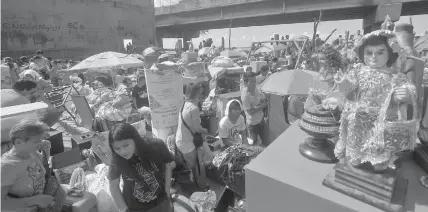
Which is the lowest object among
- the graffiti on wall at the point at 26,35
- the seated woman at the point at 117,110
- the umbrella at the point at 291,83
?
the seated woman at the point at 117,110

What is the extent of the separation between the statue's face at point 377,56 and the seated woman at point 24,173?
3057mm

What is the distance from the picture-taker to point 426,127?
218 centimetres

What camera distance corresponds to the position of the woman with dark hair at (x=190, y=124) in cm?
392

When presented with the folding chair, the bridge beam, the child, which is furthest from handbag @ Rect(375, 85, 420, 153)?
the bridge beam

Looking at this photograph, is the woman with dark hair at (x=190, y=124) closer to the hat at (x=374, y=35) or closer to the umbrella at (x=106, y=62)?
the hat at (x=374, y=35)

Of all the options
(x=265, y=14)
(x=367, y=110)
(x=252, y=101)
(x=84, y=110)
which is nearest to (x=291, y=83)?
(x=252, y=101)

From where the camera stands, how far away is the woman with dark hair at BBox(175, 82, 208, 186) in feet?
12.8

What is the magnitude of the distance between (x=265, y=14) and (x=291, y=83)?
26.0 meters

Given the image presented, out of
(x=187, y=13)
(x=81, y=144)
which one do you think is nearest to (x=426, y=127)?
(x=81, y=144)

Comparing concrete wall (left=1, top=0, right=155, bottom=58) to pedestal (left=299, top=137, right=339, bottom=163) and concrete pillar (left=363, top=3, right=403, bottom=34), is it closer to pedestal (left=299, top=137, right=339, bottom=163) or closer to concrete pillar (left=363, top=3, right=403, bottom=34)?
concrete pillar (left=363, top=3, right=403, bottom=34)

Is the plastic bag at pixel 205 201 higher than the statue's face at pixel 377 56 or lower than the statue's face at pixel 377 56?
lower

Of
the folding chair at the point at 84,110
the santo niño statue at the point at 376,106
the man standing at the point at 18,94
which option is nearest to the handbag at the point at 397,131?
the santo niño statue at the point at 376,106

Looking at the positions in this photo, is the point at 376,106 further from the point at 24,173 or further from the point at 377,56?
the point at 24,173

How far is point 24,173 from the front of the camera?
2.50 metres
